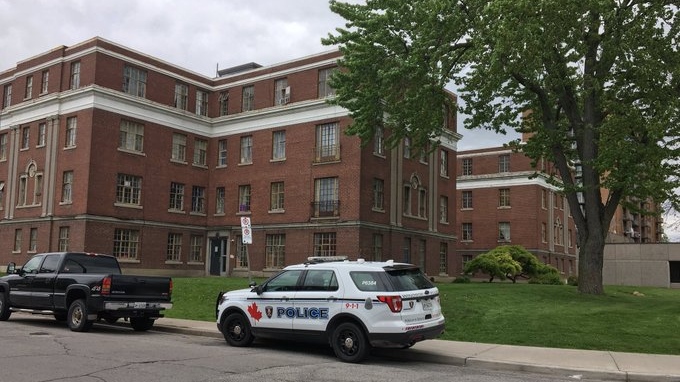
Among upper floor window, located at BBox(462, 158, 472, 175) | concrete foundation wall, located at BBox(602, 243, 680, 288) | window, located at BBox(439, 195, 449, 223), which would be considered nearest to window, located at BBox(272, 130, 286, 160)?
window, located at BBox(439, 195, 449, 223)

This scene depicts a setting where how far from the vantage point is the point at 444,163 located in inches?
1832

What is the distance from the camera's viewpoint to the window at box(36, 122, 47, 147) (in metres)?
40.1

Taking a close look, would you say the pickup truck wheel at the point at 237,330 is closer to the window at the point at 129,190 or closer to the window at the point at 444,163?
the window at the point at 129,190

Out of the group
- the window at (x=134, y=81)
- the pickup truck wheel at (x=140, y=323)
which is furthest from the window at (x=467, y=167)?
the pickup truck wheel at (x=140, y=323)

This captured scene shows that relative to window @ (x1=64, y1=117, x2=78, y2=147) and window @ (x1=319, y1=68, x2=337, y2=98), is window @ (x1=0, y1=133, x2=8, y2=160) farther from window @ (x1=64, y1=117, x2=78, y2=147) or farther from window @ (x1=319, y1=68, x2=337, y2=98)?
window @ (x1=319, y1=68, x2=337, y2=98)

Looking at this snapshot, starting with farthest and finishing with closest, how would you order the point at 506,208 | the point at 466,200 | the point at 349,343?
the point at 466,200 < the point at 506,208 < the point at 349,343

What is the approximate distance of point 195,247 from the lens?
141 feet

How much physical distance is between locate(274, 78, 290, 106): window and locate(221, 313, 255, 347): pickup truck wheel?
28886 millimetres

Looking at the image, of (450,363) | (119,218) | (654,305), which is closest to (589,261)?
(654,305)

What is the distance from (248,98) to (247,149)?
359 centimetres

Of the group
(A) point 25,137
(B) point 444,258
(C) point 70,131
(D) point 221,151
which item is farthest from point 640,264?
(A) point 25,137

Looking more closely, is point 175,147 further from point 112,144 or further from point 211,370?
point 211,370

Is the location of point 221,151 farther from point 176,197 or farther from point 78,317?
point 78,317

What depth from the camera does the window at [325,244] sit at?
122 feet
